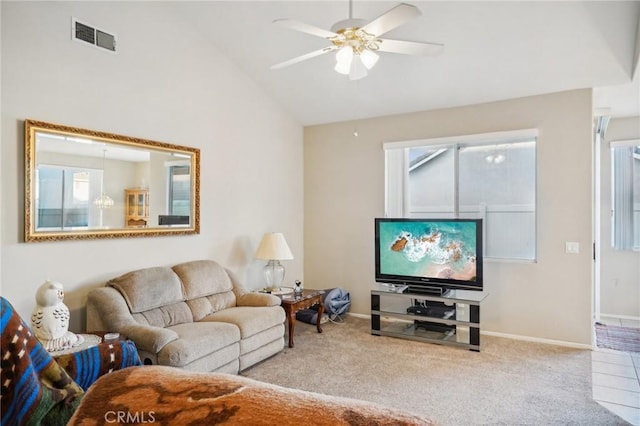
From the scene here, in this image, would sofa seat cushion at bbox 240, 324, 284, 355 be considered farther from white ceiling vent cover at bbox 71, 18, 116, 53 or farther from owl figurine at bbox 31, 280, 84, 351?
white ceiling vent cover at bbox 71, 18, 116, 53

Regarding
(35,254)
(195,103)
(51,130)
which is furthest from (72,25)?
(35,254)

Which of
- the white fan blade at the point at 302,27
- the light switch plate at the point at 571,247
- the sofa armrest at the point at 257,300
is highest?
the white fan blade at the point at 302,27

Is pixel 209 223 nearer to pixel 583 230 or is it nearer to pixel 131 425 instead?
pixel 131 425

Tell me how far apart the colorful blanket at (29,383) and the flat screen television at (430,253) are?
3.60 meters

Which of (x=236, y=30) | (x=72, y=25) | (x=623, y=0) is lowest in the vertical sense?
(x=72, y=25)

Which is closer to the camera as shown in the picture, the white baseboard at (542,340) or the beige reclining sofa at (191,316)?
the beige reclining sofa at (191,316)

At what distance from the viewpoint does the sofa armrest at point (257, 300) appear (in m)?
3.94

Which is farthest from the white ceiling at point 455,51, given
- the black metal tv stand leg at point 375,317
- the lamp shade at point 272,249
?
the black metal tv stand leg at point 375,317

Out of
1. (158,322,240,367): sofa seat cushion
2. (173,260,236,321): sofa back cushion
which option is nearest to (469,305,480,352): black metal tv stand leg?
(158,322,240,367): sofa seat cushion

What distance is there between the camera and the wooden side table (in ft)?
13.4

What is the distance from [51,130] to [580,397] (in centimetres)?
450

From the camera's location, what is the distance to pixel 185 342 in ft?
9.24

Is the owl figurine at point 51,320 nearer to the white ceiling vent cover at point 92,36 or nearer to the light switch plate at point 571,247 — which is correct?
the white ceiling vent cover at point 92,36

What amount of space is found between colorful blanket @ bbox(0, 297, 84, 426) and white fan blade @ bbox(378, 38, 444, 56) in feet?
8.62
